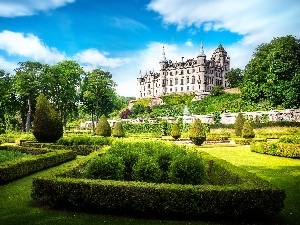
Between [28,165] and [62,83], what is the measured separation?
37.6 metres

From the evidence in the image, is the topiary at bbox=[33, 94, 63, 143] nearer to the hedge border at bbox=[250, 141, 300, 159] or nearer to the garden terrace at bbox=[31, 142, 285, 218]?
the garden terrace at bbox=[31, 142, 285, 218]

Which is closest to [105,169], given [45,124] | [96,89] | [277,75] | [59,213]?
[59,213]

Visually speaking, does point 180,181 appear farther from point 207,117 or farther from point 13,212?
point 207,117

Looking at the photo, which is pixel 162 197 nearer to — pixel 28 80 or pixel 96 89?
pixel 28 80

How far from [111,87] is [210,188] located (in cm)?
5186

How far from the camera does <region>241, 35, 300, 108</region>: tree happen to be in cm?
3709

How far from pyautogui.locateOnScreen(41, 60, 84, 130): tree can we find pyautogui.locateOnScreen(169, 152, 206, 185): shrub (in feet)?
138

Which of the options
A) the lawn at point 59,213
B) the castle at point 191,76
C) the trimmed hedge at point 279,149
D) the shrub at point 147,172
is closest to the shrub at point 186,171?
the shrub at point 147,172

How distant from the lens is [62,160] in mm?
17500

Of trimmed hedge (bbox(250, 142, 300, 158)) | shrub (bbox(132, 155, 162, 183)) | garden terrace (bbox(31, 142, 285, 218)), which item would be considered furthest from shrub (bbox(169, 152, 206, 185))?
trimmed hedge (bbox(250, 142, 300, 158))

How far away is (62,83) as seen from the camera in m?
49.3

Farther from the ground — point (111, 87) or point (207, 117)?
point (111, 87)

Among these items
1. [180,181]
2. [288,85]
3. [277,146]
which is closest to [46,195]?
[180,181]

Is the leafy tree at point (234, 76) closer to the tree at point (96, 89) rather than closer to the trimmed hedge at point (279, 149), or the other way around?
the tree at point (96, 89)
